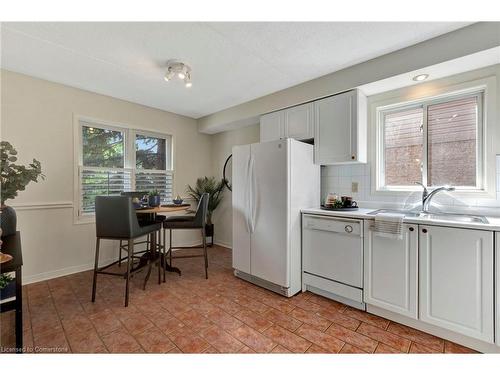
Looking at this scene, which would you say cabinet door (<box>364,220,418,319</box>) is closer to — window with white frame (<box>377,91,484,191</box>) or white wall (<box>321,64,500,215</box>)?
white wall (<box>321,64,500,215</box>)

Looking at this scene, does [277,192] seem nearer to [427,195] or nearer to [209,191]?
[427,195]

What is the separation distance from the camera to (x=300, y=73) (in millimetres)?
2457

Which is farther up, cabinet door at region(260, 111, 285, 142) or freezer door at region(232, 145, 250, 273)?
cabinet door at region(260, 111, 285, 142)

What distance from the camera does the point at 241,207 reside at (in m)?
2.73

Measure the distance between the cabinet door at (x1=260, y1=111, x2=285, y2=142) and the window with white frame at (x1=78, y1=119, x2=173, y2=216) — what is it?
177 centimetres

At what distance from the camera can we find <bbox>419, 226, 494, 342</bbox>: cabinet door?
149 centimetres

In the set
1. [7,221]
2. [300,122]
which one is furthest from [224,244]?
[7,221]

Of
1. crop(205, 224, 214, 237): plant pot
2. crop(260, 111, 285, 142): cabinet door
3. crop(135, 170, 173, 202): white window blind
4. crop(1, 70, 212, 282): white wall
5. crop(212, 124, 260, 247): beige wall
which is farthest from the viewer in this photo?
crop(205, 224, 214, 237): plant pot

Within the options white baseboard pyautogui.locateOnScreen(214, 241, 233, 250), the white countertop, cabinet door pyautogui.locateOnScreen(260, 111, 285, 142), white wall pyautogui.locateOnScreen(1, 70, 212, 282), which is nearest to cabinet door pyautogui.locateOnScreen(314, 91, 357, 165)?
cabinet door pyautogui.locateOnScreen(260, 111, 285, 142)

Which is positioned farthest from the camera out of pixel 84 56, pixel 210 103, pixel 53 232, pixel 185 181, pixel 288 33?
pixel 185 181

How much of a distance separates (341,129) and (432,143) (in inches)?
35.1

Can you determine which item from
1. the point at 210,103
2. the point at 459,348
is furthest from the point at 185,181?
the point at 459,348
